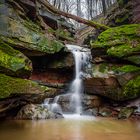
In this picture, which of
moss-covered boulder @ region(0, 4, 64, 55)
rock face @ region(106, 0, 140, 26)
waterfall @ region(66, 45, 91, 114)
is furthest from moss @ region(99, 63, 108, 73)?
rock face @ region(106, 0, 140, 26)

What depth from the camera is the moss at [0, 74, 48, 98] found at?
331 inches

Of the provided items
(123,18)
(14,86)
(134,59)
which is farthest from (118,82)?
(123,18)

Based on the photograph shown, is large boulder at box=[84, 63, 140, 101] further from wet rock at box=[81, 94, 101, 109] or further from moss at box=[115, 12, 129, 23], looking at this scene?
moss at box=[115, 12, 129, 23]

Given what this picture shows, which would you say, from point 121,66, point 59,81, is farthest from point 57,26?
point 121,66

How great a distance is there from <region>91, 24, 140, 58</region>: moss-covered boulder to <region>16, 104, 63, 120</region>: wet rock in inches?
176

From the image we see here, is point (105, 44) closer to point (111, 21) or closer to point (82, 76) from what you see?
point (82, 76)

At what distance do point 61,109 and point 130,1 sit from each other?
10.8m

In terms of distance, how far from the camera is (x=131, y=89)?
1152 centimetres

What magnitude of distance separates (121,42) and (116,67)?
1536 millimetres

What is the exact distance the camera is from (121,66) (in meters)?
12.3

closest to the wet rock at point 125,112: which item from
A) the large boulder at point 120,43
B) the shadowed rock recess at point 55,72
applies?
the shadowed rock recess at point 55,72

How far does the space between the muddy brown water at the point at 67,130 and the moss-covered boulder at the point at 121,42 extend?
3.97 m

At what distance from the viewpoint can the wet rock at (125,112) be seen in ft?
35.8

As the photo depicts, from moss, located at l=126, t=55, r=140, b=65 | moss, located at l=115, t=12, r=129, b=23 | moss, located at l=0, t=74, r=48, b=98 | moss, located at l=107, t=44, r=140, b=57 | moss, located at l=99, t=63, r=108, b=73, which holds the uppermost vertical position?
moss, located at l=115, t=12, r=129, b=23
